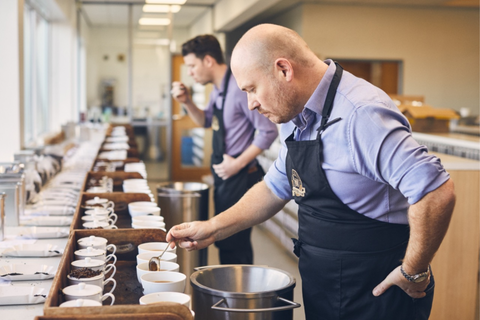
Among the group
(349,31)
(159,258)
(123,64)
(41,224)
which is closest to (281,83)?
(159,258)

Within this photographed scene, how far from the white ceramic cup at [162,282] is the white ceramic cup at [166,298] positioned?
0.19ft

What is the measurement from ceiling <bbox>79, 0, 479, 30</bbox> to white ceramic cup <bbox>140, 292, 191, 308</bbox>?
7231mm

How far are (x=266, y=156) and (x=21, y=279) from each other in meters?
4.19

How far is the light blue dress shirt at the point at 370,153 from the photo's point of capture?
1382 mm

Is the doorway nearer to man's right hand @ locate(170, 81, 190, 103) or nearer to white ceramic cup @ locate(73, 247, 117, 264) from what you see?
man's right hand @ locate(170, 81, 190, 103)

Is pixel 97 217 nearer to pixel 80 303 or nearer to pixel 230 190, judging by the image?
pixel 80 303

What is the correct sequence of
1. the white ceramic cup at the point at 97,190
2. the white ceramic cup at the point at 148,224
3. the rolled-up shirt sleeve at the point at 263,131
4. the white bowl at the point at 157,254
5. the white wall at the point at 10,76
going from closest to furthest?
A: the white bowl at the point at 157,254 < the white ceramic cup at the point at 148,224 < the white ceramic cup at the point at 97,190 < the rolled-up shirt sleeve at the point at 263,131 < the white wall at the point at 10,76

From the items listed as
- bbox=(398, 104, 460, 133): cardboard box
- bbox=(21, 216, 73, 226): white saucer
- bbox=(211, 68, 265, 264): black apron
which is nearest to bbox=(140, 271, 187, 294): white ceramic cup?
bbox=(21, 216, 73, 226): white saucer

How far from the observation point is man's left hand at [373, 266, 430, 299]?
154cm

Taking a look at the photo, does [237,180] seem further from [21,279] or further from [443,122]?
[443,122]

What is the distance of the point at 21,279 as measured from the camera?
1.80m

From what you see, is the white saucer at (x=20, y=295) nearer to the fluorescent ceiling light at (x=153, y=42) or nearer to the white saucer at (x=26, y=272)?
the white saucer at (x=26, y=272)

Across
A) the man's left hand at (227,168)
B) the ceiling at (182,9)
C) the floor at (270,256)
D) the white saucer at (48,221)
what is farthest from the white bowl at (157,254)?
the ceiling at (182,9)

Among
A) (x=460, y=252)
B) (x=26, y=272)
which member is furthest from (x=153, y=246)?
(x=460, y=252)
